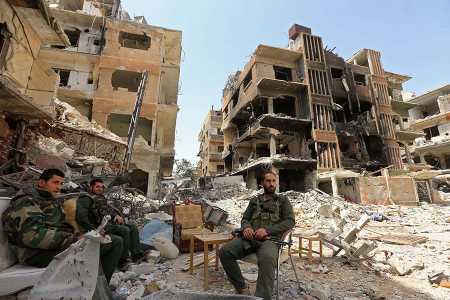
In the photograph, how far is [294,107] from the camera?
24.6m

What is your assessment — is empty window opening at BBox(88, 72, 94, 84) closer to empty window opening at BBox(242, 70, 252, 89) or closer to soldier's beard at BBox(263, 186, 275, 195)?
empty window opening at BBox(242, 70, 252, 89)

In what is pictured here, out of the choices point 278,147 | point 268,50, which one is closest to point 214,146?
point 278,147

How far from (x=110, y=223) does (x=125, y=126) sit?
47.5 feet

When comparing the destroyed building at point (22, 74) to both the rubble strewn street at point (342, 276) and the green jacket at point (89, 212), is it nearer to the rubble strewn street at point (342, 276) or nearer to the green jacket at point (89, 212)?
the green jacket at point (89, 212)

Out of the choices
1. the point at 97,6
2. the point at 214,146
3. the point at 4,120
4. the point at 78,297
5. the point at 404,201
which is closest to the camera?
the point at 78,297

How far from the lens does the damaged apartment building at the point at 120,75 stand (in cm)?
1543

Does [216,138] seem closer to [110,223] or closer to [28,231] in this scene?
[110,223]

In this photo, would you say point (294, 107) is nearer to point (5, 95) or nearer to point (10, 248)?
point (5, 95)

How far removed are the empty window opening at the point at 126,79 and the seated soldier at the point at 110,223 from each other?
14.6m

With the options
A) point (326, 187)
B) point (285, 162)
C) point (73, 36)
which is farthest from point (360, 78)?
point (73, 36)

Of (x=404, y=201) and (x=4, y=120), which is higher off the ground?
(x=4, y=120)

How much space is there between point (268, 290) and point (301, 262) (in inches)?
94.2

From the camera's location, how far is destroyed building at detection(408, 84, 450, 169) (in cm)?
2902

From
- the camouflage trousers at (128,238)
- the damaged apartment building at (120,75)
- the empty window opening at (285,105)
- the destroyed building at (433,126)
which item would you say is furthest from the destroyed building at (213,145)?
the camouflage trousers at (128,238)
